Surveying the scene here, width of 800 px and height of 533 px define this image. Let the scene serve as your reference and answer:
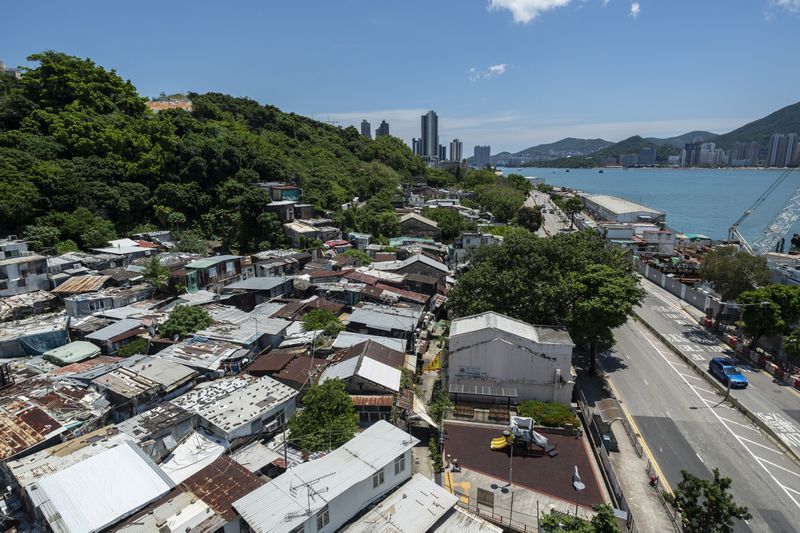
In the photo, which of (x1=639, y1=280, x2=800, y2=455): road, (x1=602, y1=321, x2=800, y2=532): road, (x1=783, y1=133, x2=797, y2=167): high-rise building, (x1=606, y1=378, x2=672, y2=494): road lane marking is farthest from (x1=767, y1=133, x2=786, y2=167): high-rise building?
(x1=606, y1=378, x2=672, y2=494): road lane marking

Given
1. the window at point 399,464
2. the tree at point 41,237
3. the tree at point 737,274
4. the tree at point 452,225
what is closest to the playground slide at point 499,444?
the window at point 399,464

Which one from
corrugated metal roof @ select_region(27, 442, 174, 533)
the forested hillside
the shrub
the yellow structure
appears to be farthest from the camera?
the forested hillside

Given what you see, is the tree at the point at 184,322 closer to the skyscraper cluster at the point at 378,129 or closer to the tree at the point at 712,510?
the tree at the point at 712,510

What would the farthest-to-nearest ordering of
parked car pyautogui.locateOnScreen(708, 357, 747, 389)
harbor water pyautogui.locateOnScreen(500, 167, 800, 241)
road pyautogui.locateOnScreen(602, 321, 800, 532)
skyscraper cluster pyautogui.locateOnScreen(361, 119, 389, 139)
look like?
skyscraper cluster pyautogui.locateOnScreen(361, 119, 389, 139)
harbor water pyautogui.locateOnScreen(500, 167, 800, 241)
parked car pyautogui.locateOnScreen(708, 357, 747, 389)
road pyautogui.locateOnScreen(602, 321, 800, 532)

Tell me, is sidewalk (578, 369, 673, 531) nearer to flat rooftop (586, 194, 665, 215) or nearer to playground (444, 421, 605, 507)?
playground (444, 421, 605, 507)

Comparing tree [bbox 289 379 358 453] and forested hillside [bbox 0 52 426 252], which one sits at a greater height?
forested hillside [bbox 0 52 426 252]

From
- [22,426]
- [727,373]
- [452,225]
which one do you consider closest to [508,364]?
[727,373]

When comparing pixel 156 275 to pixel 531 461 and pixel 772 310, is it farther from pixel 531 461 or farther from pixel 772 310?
pixel 772 310

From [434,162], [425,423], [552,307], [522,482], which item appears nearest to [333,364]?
[425,423]
